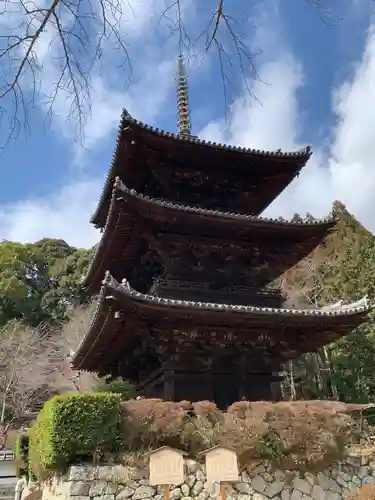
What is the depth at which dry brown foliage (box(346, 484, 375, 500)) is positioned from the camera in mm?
9570

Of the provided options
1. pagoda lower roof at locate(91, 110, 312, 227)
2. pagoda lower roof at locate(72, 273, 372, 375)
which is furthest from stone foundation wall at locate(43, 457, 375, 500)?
pagoda lower roof at locate(91, 110, 312, 227)

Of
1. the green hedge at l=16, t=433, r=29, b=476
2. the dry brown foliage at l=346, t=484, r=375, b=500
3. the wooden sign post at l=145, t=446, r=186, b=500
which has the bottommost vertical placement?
the dry brown foliage at l=346, t=484, r=375, b=500

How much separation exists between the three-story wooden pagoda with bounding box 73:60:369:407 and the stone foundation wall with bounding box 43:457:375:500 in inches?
83.9

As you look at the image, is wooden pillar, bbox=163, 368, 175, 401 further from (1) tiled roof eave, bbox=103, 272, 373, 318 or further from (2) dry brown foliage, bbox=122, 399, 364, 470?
(1) tiled roof eave, bbox=103, 272, 373, 318

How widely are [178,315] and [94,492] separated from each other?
12.3ft

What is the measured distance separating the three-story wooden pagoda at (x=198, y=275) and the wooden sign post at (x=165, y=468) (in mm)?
3313

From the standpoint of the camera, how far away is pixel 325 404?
10969mm

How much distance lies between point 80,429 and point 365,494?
5622mm

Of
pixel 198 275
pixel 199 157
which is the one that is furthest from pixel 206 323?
pixel 199 157

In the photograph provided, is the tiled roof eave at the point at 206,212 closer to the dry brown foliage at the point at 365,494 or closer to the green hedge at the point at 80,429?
the green hedge at the point at 80,429

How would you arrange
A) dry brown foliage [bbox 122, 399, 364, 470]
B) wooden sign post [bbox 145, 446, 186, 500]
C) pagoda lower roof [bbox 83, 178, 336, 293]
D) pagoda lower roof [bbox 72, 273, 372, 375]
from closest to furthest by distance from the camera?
wooden sign post [bbox 145, 446, 186, 500]
dry brown foliage [bbox 122, 399, 364, 470]
pagoda lower roof [bbox 72, 273, 372, 375]
pagoda lower roof [bbox 83, 178, 336, 293]

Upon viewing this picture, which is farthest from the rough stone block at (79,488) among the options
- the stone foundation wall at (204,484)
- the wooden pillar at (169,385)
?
the wooden pillar at (169,385)

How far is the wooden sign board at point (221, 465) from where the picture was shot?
25.5ft

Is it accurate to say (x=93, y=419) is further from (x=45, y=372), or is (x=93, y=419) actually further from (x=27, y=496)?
(x=45, y=372)
